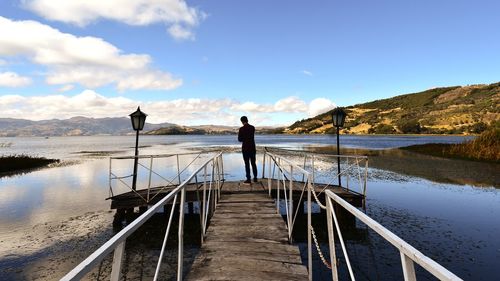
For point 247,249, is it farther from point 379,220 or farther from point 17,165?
point 17,165

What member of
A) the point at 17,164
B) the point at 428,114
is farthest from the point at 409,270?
the point at 428,114

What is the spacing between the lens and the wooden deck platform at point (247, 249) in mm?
4859

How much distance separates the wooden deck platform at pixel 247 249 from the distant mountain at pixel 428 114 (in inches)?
2887

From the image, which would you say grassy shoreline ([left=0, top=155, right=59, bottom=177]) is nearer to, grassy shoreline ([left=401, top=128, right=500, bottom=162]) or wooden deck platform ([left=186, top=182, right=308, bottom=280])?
wooden deck platform ([left=186, top=182, right=308, bottom=280])

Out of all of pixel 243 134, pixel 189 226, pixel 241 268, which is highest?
pixel 243 134

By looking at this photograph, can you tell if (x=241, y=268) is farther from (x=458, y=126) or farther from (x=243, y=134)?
(x=458, y=126)

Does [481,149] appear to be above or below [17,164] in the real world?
above

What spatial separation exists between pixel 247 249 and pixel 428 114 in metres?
147

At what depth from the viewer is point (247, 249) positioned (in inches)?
230

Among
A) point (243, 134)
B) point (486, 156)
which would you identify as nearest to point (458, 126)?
point (486, 156)

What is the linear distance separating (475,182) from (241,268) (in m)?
19.9

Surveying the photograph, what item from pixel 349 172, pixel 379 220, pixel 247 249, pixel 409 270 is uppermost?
pixel 409 270

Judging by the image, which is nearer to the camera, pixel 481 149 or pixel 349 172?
pixel 349 172

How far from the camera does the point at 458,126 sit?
331 feet
